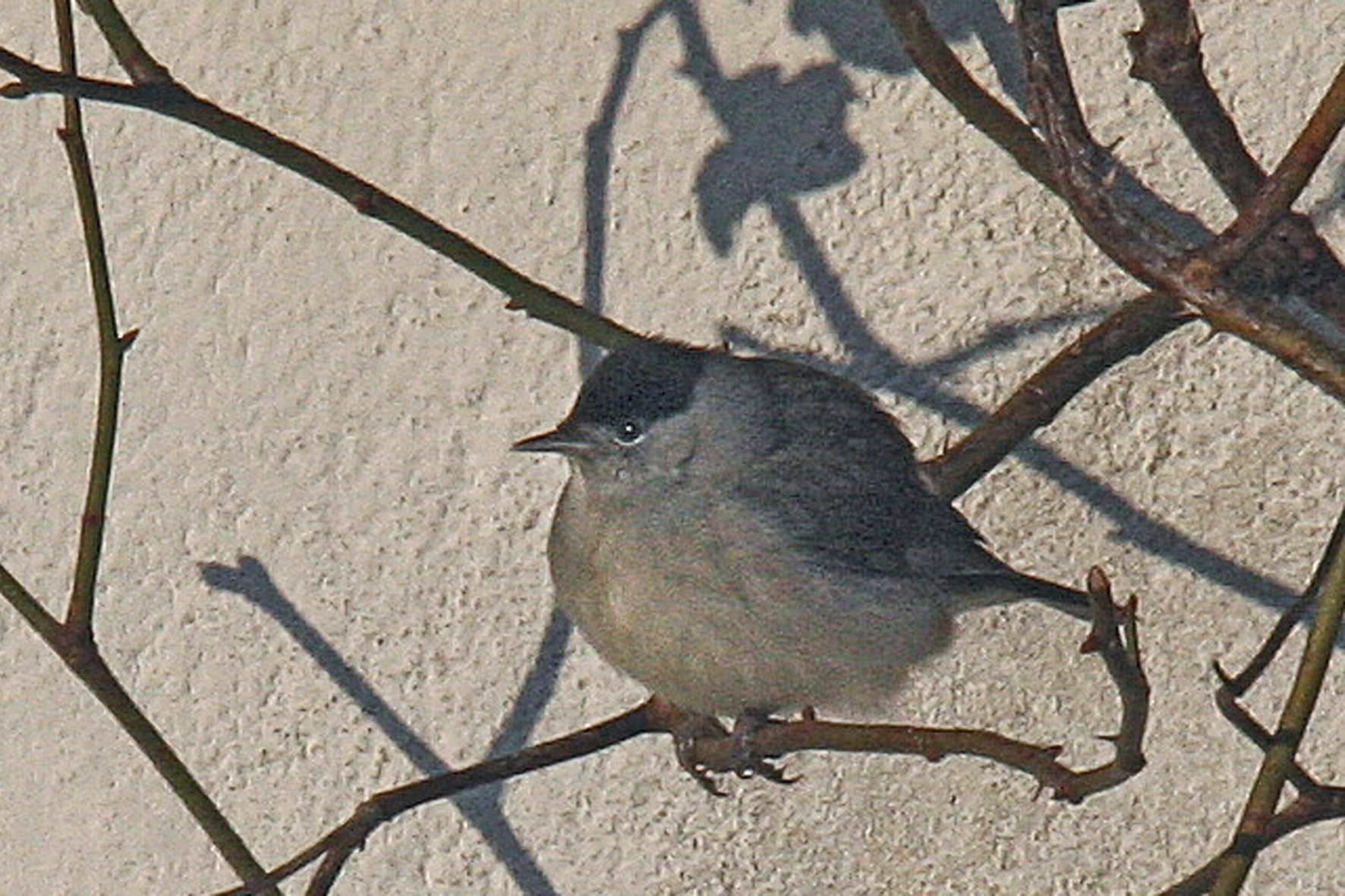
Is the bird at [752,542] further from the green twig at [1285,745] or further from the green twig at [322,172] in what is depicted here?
the green twig at [1285,745]

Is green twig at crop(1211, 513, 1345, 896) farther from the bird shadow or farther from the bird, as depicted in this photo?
the bird shadow

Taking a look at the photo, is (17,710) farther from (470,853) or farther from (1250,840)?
(1250,840)

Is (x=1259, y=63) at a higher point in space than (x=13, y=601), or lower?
higher

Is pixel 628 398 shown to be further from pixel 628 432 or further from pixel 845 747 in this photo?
pixel 845 747

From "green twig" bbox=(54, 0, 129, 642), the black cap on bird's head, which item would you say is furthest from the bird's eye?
"green twig" bbox=(54, 0, 129, 642)

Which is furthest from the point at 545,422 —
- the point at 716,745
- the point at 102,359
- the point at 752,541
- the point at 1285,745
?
the point at 1285,745

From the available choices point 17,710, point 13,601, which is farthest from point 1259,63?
point 17,710
